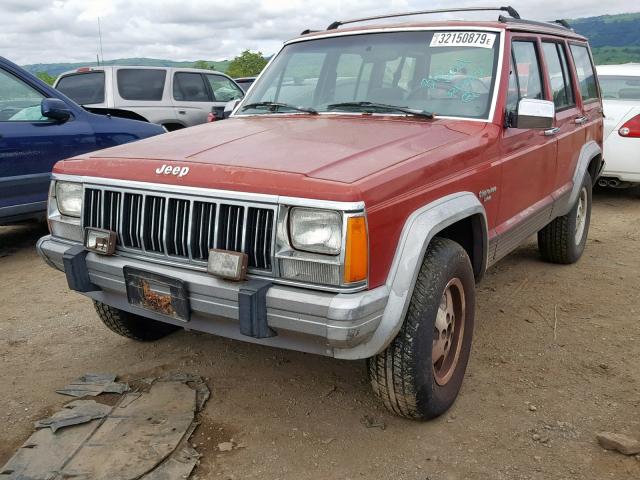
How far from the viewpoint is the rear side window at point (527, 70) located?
3.64 meters

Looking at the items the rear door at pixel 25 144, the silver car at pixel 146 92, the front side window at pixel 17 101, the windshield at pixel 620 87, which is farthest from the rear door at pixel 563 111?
the silver car at pixel 146 92

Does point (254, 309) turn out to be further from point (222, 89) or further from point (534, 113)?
point (222, 89)

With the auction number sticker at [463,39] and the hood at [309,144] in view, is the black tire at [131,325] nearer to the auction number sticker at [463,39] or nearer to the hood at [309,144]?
the hood at [309,144]

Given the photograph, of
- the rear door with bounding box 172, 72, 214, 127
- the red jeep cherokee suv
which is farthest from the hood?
the rear door with bounding box 172, 72, 214, 127

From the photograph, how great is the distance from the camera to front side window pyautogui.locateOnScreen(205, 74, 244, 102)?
10000 mm

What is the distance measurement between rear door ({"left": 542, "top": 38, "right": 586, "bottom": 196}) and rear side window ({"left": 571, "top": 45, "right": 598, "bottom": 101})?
257 mm

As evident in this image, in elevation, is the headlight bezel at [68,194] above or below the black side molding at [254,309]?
above

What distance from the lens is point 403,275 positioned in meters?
2.34

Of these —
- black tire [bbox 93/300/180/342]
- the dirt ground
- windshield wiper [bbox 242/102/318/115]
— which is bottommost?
the dirt ground

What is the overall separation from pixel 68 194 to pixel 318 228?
1398mm

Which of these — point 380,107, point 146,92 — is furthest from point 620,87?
point 146,92

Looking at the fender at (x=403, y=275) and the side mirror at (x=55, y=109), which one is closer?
the fender at (x=403, y=275)

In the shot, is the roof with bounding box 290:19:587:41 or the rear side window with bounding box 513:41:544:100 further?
the rear side window with bounding box 513:41:544:100

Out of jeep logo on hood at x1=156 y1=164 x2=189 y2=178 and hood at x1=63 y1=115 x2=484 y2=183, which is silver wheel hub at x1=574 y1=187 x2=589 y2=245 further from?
jeep logo on hood at x1=156 y1=164 x2=189 y2=178
